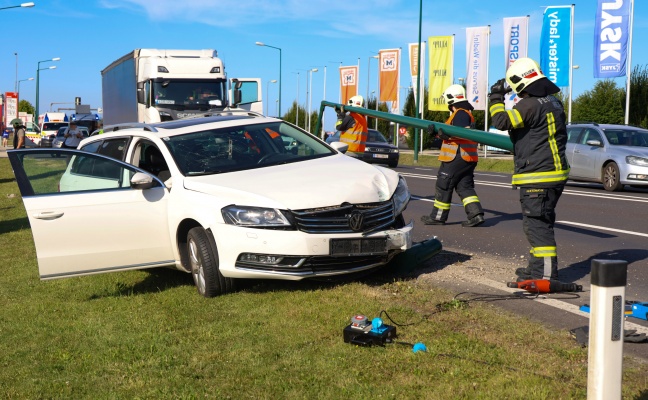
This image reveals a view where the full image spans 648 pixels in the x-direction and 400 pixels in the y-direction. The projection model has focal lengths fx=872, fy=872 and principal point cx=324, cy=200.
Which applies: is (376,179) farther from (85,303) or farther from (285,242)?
(85,303)

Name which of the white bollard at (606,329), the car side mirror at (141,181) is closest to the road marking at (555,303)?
the white bollard at (606,329)

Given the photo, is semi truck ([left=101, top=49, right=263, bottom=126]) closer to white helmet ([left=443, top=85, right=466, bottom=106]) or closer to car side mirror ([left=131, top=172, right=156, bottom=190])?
white helmet ([left=443, top=85, right=466, bottom=106])

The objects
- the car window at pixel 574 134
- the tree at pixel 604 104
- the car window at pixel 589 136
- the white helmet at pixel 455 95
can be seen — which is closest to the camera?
the white helmet at pixel 455 95

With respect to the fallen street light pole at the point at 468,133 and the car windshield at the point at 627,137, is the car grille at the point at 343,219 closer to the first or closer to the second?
the fallen street light pole at the point at 468,133

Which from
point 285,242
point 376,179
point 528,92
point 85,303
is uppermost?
point 528,92

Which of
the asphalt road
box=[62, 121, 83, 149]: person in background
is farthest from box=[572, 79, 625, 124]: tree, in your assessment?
the asphalt road

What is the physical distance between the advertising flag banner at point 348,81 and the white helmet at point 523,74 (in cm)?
5124

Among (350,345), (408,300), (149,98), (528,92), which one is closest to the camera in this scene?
(350,345)

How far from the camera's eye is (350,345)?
547cm

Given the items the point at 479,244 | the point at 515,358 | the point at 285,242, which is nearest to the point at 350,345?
the point at 515,358

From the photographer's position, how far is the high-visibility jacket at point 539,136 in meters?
7.09

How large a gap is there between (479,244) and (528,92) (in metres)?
3.49

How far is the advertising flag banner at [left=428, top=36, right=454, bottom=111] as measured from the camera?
39.5 m

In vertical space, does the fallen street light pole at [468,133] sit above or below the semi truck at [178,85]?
below
